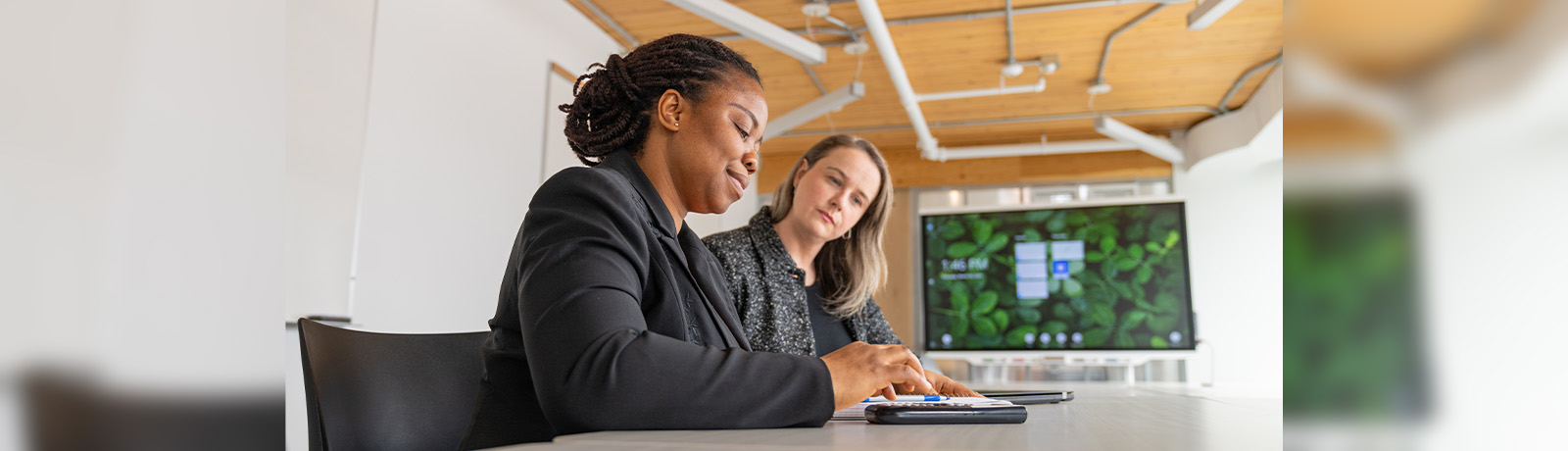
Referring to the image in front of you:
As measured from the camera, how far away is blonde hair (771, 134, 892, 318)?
257 centimetres

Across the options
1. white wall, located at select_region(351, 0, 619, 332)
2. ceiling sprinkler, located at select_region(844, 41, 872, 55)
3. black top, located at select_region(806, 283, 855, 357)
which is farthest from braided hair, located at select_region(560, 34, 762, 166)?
ceiling sprinkler, located at select_region(844, 41, 872, 55)

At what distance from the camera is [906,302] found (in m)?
7.52

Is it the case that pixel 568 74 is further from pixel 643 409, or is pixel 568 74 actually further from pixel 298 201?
pixel 643 409

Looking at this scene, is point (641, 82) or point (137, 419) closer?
Result: point (137, 419)

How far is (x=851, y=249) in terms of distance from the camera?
2652mm

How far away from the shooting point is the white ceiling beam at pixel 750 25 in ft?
10.7

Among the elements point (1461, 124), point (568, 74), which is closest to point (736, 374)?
point (1461, 124)

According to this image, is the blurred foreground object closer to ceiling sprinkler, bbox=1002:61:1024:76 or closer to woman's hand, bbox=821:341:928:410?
woman's hand, bbox=821:341:928:410

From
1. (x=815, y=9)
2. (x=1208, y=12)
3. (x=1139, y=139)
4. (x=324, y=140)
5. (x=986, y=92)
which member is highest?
(x=815, y=9)

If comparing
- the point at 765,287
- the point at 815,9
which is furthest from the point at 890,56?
the point at 765,287

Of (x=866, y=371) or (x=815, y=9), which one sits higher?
(x=815, y=9)

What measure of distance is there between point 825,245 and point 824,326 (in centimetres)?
25

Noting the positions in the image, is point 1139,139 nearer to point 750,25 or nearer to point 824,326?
point 750,25

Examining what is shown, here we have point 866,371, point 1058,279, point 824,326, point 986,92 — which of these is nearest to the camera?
point 866,371
